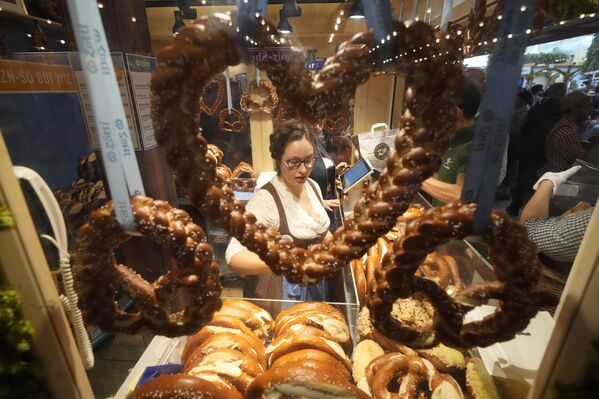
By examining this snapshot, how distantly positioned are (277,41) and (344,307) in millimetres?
1290

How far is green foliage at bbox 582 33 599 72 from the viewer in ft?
4.62

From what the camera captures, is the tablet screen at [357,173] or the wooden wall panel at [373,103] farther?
the wooden wall panel at [373,103]

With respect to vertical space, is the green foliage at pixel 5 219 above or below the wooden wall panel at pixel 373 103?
below

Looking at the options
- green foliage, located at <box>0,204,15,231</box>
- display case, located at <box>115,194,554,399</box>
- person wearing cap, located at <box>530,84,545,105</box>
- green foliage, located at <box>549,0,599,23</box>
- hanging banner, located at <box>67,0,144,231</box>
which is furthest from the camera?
person wearing cap, located at <box>530,84,545,105</box>

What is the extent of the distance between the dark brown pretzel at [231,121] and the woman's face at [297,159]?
64 cm

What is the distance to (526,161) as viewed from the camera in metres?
1.63

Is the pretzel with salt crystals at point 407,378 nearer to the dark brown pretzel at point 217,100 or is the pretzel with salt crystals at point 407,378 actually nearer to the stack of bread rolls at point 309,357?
the stack of bread rolls at point 309,357

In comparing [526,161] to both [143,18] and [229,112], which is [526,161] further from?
[143,18]

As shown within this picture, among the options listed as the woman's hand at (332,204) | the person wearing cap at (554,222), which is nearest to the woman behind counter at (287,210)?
the woman's hand at (332,204)

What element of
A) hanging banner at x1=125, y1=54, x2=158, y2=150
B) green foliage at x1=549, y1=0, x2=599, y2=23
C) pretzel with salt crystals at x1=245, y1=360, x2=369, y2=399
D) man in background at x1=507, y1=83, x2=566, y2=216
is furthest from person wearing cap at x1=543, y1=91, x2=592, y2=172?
hanging banner at x1=125, y1=54, x2=158, y2=150

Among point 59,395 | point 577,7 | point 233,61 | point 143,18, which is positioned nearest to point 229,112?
point 143,18

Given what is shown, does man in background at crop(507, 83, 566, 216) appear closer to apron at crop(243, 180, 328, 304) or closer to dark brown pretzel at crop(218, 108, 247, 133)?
apron at crop(243, 180, 328, 304)

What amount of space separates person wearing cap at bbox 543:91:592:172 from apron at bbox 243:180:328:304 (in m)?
1.33

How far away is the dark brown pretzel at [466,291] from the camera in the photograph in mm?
647
